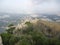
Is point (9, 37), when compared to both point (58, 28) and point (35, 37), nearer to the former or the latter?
point (35, 37)

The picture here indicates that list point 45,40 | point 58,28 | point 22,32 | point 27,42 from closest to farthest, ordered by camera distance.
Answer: point 27,42
point 45,40
point 22,32
point 58,28

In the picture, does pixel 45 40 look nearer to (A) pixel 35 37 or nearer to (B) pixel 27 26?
(A) pixel 35 37

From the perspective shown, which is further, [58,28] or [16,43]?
[58,28]

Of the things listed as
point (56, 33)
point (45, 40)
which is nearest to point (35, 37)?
point (45, 40)

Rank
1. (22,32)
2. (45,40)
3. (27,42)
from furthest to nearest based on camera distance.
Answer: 1. (22,32)
2. (45,40)
3. (27,42)

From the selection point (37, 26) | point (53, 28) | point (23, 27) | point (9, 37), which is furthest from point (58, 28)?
point (9, 37)

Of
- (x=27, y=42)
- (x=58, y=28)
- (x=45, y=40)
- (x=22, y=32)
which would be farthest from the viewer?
(x=58, y=28)
